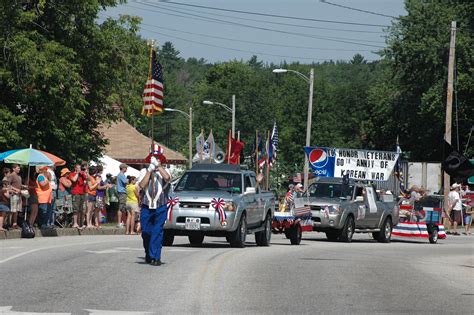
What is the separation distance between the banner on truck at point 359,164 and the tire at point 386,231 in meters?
5.26

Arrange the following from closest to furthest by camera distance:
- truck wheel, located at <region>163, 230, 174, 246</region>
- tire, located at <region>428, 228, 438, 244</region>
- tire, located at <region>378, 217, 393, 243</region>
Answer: truck wheel, located at <region>163, 230, 174, 246</region> → tire, located at <region>378, 217, 393, 243</region> → tire, located at <region>428, 228, 438, 244</region>

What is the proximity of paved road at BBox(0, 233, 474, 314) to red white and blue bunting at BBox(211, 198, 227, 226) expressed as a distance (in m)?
0.76

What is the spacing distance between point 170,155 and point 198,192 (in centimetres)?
5984

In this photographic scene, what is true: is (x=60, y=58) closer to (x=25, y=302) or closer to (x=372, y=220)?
(x=372, y=220)

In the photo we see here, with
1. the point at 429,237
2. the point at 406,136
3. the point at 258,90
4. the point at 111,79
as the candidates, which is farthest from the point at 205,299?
the point at 258,90

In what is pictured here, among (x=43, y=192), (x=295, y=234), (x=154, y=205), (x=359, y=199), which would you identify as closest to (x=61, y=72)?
(x=43, y=192)

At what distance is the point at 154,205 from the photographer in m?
18.7

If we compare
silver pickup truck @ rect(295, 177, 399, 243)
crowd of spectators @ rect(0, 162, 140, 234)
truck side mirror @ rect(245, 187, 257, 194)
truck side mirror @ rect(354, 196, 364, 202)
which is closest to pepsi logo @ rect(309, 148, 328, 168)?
silver pickup truck @ rect(295, 177, 399, 243)

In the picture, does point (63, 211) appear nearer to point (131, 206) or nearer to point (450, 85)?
point (131, 206)

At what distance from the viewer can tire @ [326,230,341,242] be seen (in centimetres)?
3239

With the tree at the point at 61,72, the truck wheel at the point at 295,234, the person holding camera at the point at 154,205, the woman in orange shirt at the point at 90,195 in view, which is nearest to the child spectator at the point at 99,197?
the woman in orange shirt at the point at 90,195

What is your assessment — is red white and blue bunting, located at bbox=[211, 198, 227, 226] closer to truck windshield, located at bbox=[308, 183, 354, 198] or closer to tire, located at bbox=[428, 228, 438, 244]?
truck windshield, located at bbox=[308, 183, 354, 198]

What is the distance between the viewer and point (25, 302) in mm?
13000

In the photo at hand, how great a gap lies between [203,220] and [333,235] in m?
9.17
